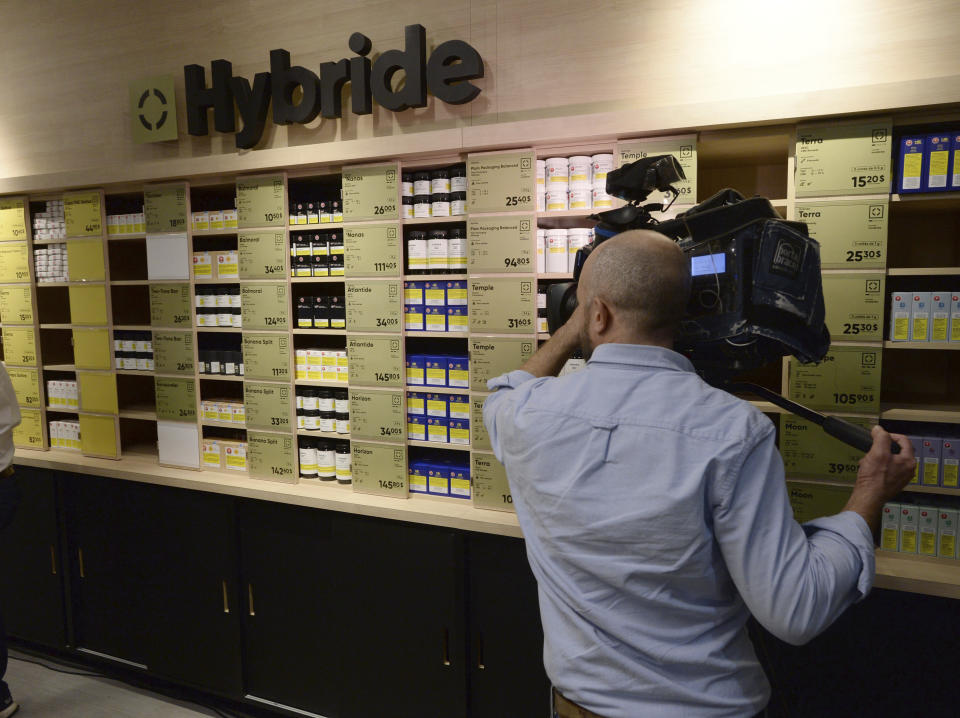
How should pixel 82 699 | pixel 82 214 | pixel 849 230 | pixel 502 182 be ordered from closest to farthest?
pixel 849 230, pixel 502 182, pixel 82 699, pixel 82 214

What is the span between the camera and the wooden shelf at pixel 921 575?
2.02 metres

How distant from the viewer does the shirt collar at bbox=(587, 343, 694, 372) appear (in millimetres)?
1197

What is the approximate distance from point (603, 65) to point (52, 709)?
4.06 m

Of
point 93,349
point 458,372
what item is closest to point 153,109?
point 93,349

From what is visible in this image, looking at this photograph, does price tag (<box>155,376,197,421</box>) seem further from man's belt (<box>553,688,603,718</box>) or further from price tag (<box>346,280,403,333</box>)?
man's belt (<box>553,688,603,718</box>)

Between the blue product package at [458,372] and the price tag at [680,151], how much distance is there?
3.46 ft

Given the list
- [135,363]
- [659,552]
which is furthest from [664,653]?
[135,363]

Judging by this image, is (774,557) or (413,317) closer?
(774,557)

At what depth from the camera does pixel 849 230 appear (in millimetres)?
2158

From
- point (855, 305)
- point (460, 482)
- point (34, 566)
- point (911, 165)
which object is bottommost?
point (34, 566)

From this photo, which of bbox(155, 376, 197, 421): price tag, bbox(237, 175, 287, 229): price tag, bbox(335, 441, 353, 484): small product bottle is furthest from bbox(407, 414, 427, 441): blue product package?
bbox(155, 376, 197, 421): price tag

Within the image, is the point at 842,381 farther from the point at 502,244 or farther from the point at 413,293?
the point at 413,293

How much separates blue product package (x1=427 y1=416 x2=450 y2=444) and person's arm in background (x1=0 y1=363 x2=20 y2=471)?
2011mm

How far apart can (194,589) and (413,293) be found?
6.29 feet
